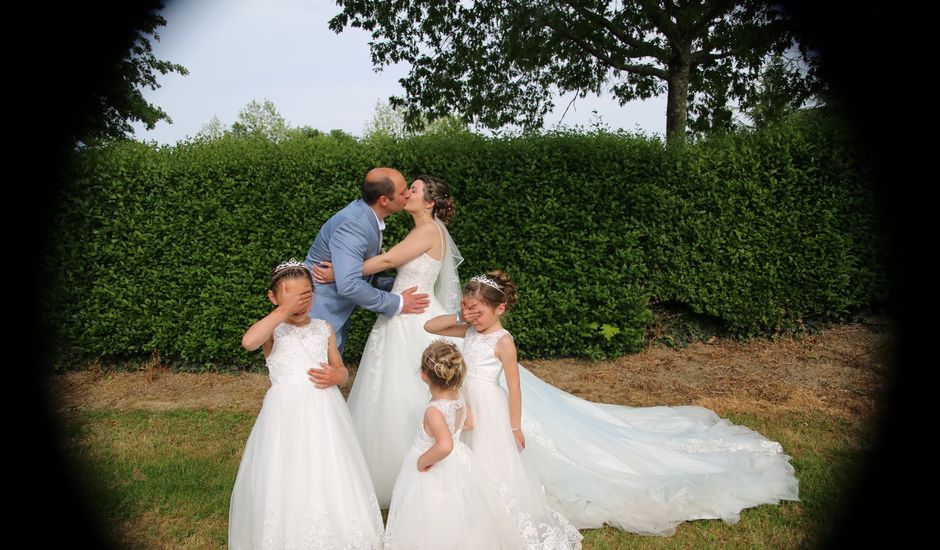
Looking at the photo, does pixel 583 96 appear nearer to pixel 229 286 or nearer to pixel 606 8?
pixel 606 8

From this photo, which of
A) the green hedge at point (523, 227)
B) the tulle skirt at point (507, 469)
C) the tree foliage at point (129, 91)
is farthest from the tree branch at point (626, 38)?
the tulle skirt at point (507, 469)

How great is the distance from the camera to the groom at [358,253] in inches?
164

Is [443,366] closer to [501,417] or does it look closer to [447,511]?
[501,417]

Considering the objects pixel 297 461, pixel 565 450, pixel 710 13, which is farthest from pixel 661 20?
pixel 297 461

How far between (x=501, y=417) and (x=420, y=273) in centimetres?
129

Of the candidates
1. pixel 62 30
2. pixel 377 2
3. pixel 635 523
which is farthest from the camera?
pixel 377 2

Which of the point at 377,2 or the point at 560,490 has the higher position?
the point at 377,2

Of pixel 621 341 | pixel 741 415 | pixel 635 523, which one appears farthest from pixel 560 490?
pixel 621 341

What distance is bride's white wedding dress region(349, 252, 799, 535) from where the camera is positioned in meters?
4.10

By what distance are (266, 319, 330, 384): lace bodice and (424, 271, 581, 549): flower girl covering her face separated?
860 mm

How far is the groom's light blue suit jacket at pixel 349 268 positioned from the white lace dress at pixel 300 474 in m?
0.57

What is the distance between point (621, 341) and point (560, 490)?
3.78 m

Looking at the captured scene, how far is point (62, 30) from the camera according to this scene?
8.59m

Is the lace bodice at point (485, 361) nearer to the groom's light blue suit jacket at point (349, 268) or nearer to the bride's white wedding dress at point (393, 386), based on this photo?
the bride's white wedding dress at point (393, 386)
